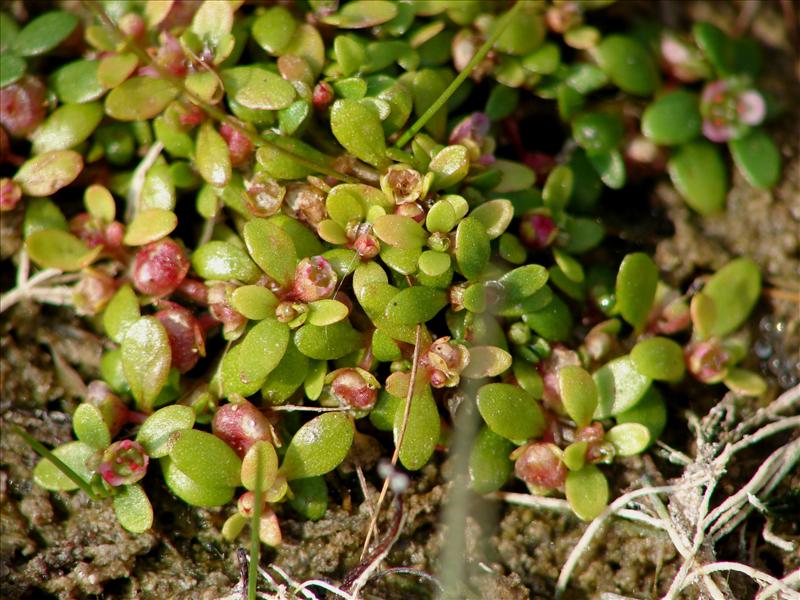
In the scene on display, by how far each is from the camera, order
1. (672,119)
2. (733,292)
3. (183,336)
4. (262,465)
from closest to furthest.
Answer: (262,465) → (183,336) → (733,292) → (672,119)

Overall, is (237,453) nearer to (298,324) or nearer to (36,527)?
(298,324)

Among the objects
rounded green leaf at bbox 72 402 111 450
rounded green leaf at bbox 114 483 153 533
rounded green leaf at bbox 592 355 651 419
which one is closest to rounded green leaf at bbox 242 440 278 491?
rounded green leaf at bbox 114 483 153 533

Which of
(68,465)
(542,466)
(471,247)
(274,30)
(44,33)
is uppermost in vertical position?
(274,30)

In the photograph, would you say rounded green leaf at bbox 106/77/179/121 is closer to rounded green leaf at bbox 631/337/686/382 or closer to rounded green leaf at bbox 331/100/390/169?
rounded green leaf at bbox 331/100/390/169

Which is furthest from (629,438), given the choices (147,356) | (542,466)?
(147,356)

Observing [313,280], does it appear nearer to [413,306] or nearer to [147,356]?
[413,306]
